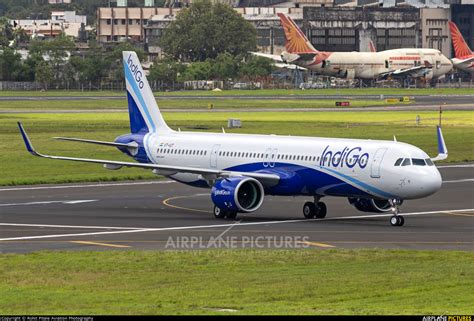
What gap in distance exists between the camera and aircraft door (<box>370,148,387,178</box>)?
50.7 metres

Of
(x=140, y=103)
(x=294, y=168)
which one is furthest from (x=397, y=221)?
(x=140, y=103)

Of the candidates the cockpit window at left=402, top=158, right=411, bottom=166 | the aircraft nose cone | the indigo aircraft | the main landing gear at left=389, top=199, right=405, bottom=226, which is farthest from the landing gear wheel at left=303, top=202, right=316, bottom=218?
the aircraft nose cone

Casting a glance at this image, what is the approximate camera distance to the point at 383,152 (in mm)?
51281

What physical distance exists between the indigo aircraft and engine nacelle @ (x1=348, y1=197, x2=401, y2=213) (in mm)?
43

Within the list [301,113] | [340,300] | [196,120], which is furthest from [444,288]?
[301,113]

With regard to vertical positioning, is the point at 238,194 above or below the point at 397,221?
above

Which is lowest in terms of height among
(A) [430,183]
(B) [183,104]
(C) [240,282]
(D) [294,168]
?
(B) [183,104]

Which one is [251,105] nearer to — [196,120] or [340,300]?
[196,120]

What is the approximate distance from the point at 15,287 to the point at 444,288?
38.7ft

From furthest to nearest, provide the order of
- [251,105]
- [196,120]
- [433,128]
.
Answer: [251,105], [196,120], [433,128]
